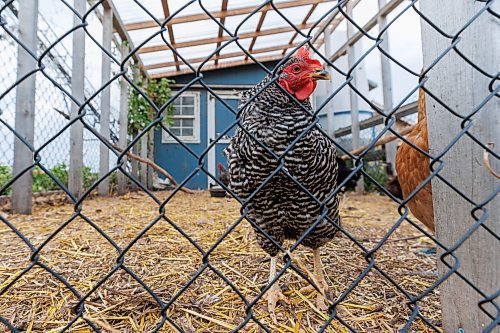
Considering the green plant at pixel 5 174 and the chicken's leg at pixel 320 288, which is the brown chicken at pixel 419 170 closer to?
the chicken's leg at pixel 320 288

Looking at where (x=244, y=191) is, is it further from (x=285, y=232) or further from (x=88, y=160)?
(x=88, y=160)

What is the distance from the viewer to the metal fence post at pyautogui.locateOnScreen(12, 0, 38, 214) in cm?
318

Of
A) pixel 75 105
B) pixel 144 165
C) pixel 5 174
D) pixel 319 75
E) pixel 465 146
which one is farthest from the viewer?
pixel 144 165

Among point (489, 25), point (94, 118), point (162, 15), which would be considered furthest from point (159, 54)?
point (489, 25)

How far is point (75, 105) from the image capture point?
13.4ft

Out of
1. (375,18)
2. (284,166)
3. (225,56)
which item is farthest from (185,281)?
(225,56)

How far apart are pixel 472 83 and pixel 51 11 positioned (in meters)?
4.67

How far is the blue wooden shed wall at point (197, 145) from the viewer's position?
9180mm

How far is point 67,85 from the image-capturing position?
13.9ft

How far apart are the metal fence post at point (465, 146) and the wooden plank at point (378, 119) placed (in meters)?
2.32

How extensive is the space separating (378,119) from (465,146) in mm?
4793

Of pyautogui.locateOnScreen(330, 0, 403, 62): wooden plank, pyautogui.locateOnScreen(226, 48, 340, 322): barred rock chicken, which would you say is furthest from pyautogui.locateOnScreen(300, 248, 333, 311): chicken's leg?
pyautogui.locateOnScreen(330, 0, 403, 62): wooden plank

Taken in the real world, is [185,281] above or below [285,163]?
below

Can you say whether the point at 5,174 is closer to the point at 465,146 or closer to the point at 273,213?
the point at 273,213
